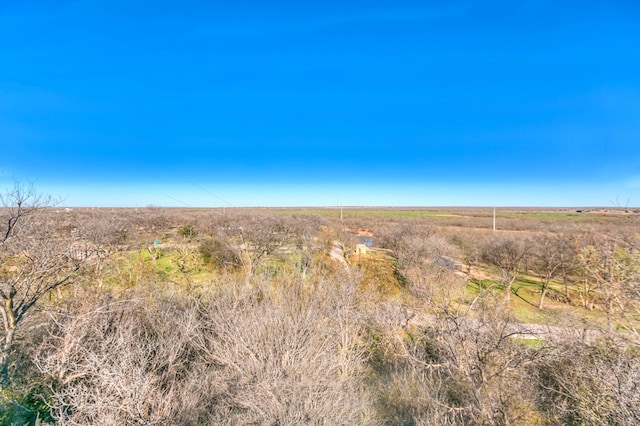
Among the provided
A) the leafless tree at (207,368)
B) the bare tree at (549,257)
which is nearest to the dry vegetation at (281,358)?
the leafless tree at (207,368)

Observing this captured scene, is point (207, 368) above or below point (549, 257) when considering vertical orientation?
below

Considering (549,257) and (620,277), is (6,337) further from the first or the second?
(549,257)

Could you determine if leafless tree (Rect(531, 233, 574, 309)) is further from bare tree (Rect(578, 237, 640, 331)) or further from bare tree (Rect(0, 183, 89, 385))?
bare tree (Rect(0, 183, 89, 385))

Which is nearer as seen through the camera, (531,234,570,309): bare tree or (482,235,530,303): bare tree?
(531,234,570,309): bare tree

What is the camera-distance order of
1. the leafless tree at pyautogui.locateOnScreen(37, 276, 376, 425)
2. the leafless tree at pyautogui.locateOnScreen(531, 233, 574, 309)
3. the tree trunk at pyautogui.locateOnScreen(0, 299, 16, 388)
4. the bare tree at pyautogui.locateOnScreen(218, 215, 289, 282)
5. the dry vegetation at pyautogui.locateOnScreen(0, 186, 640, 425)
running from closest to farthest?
the leafless tree at pyautogui.locateOnScreen(37, 276, 376, 425) < the dry vegetation at pyautogui.locateOnScreen(0, 186, 640, 425) < the tree trunk at pyautogui.locateOnScreen(0, 299, 16, 388) < the leafless tree at pyautogui.locateOnScreen(531, 233, 574, 309) < the bare tree at pyautogui.locateOnScreen(218, 215, 289, 282)

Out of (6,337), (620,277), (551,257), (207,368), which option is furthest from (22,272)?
(551,257)

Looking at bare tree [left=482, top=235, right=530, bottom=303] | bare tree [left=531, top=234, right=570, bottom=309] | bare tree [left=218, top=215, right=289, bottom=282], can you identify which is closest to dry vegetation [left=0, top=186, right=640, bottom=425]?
bare tree [left=218, top=215, right=289, bottom=282]

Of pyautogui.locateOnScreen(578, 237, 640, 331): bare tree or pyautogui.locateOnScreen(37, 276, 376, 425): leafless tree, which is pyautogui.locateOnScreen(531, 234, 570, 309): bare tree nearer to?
pyautogui.locateOnScreen(578, 237, 640, 331): bare tree

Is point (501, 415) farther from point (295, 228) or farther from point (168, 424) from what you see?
point (295, 228)

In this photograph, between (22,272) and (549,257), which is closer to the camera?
(22,272)

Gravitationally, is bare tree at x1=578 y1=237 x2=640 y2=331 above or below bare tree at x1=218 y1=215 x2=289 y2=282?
above

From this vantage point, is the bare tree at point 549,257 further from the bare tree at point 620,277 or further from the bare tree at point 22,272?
the bare tree at point 22,272

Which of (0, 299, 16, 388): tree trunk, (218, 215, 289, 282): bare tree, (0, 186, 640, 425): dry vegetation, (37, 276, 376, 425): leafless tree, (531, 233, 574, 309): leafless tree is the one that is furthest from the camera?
(218, 215, 289, 282): bare tree

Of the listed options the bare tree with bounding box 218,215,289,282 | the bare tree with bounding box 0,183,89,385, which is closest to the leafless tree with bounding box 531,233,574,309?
the bare tree with bounding box 218,215,289,282
